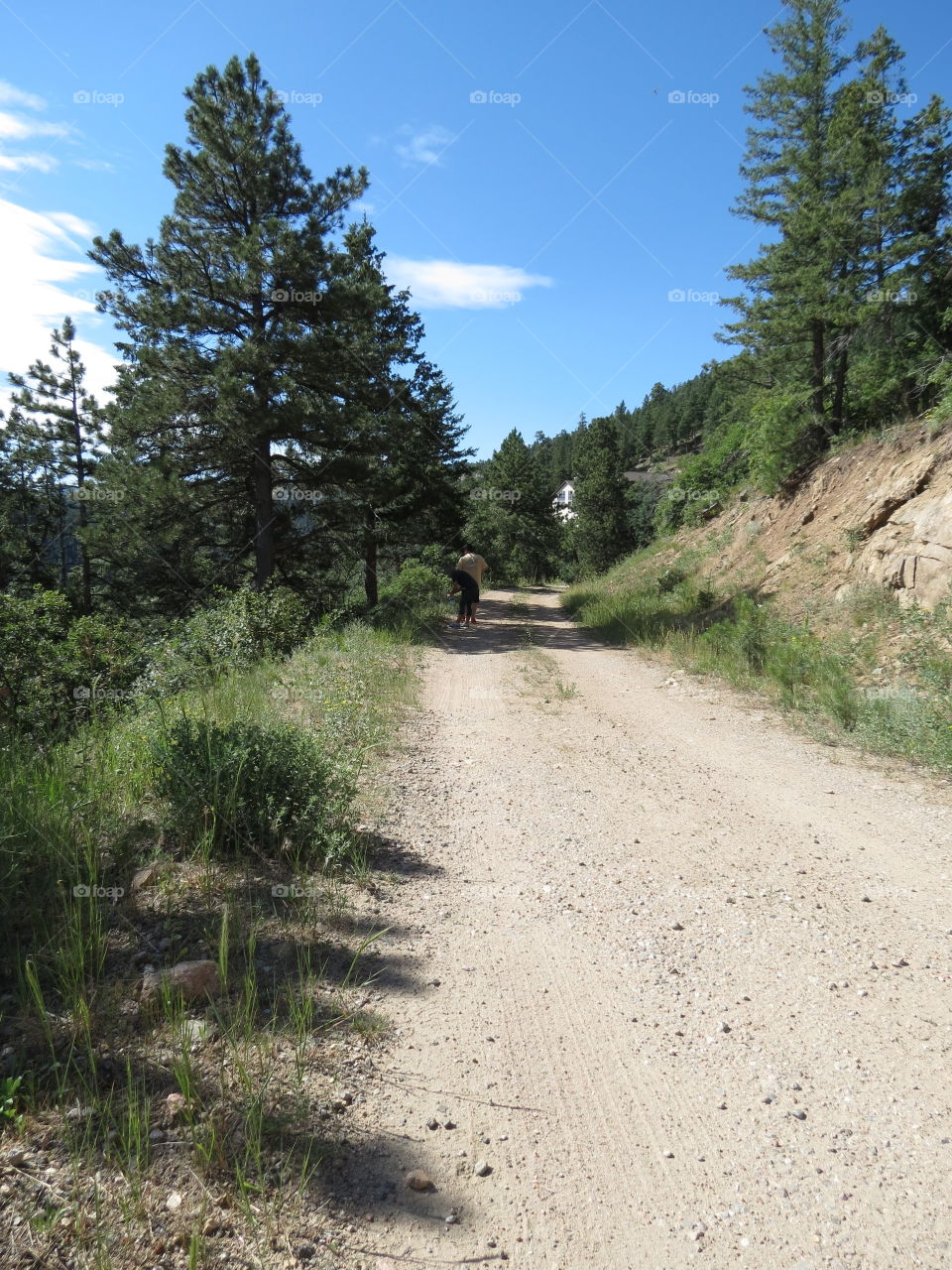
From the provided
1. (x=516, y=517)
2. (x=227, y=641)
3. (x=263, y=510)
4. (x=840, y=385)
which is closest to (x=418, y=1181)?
(x=227, y=641)

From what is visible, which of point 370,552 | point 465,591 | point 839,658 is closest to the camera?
point 839,658

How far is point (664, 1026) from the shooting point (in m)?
2.86

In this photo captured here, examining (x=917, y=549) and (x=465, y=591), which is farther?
(x=465, y=591)

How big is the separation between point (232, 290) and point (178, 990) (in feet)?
48.9

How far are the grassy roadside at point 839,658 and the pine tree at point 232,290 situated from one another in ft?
30.7

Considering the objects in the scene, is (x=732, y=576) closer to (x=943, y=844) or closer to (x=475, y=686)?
(x=475, y=686)

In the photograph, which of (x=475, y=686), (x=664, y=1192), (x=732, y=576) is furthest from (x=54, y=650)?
(x=732, y=576)

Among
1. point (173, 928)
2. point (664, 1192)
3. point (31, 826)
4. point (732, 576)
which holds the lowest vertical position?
point (664, 1192)

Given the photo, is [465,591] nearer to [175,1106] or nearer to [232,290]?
[232,290]

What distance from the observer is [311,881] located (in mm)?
3818

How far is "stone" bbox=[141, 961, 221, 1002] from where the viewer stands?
2.71 metres

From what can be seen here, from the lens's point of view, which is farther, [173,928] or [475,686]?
[475,686]

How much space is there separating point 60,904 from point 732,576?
14.2 metres

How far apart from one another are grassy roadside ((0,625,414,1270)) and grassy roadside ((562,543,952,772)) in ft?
16.8
